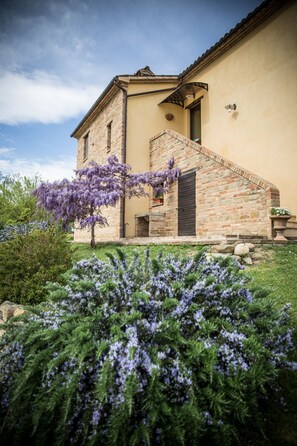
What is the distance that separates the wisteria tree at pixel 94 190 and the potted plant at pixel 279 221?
4.05 meters

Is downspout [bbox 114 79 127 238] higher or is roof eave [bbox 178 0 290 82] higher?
roof eave [bbox 178 0 290 82]

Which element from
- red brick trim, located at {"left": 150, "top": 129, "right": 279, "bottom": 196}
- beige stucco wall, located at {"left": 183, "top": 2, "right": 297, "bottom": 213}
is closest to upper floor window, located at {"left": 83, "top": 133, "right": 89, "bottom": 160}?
red brick trim, located at {"left": 150, "top": 129, "right": 279, "bottom": 196}

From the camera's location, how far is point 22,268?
3457mm

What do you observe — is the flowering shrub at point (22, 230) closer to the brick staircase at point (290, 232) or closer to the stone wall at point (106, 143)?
the stone wall at point (106, 143)

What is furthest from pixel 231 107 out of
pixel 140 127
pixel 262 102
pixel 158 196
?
pixel 158 196

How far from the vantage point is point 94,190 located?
879 cm

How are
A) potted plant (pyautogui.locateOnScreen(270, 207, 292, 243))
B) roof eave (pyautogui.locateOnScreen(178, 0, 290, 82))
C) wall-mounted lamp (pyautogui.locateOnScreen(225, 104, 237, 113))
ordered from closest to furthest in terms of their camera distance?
potted plant (pyautogui.locateOnScreen(270, 207, 292, 243)) → roof eave (pyautogui.locateOnScreen(178, 0, 290, 82)) → wall-mounted lamp (pyautogui.locateOnScreen(225, 104, 237, 113))

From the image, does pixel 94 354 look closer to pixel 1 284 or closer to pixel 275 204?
pixel 1 284

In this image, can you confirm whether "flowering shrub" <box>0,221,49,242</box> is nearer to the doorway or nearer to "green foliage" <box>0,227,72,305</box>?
"green foliage" <box>0,227,72,305</box>

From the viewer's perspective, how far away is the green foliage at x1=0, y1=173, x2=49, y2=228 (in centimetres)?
1580

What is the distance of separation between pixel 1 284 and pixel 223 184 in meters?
5.62

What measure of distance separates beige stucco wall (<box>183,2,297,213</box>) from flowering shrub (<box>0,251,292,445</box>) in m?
6.69

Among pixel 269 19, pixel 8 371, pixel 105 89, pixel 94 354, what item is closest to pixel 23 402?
pixel 8 371

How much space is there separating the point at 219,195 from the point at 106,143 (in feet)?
22.6
